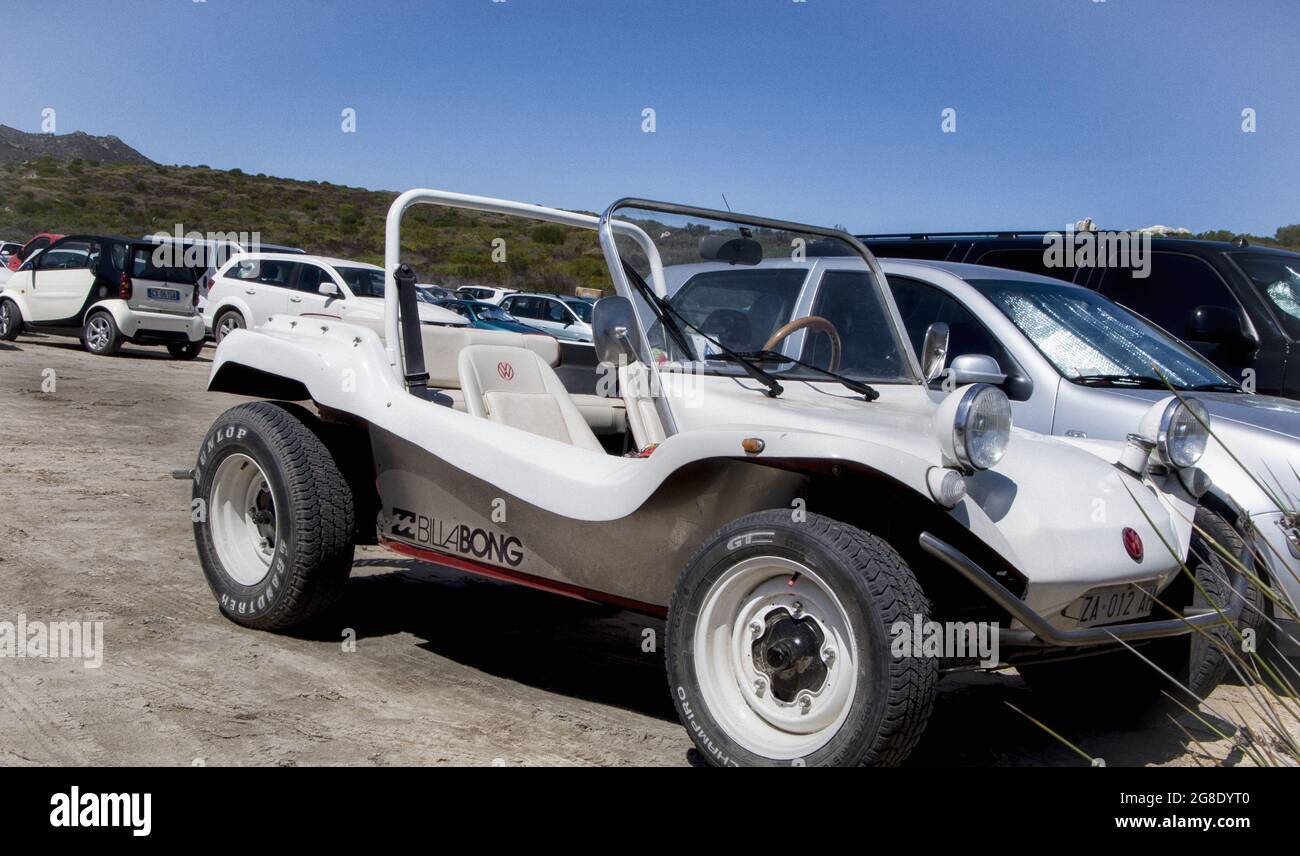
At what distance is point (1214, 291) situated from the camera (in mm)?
7098

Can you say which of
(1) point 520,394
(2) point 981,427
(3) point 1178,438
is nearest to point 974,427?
(2) point 981,427

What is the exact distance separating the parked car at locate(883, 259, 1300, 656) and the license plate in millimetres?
1061

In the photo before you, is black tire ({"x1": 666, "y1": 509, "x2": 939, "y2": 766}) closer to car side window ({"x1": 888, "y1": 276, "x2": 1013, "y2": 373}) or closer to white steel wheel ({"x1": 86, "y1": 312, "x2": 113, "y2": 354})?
car side window ({"x1": 888, "y1": 276, "x2": 1013, "y2": 373})

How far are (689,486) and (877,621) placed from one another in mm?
835

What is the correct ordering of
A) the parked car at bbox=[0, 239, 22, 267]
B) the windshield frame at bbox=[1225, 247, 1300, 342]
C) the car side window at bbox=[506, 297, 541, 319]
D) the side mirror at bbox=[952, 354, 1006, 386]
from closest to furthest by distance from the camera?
1. the side mirror at bbox=[952, 354, 1006, 386]
2. the windshield frame at bbox=[1225, 247, 1300, 342]
3. the car side window at bbox=[506, 297, 541, 319]
4. the parked car at bbox=[0, 239, 22, 267]

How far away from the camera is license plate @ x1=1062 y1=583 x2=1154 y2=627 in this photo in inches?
137

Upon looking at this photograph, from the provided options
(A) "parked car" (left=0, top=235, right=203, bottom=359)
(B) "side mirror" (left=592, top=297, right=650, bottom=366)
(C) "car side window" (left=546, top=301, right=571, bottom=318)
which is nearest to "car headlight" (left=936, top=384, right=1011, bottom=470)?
(B) "side mirror" (left=592, top=297, right=650, bottom=366)

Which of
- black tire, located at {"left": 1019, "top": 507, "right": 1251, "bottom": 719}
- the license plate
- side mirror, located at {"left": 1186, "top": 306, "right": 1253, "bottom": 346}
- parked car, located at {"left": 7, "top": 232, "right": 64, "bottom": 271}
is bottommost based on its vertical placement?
black tire, located at {"left": 1019, "top": 507, "right": 1251, "bottom": 719}

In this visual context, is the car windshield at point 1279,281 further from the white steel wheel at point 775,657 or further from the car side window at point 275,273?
the car side window at point 275,273

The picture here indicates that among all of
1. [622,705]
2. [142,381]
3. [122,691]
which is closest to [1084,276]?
[622,705]

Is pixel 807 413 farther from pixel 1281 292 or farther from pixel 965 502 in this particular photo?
pixel 1281 292

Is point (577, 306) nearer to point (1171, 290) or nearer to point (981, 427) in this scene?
point (1171, 290)

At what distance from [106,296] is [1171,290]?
1466 cm

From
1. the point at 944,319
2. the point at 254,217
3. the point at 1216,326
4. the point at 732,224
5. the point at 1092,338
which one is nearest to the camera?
the point at 732,224
